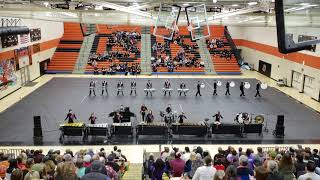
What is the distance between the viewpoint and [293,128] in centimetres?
1786

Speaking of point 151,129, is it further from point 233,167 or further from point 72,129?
point 233,167

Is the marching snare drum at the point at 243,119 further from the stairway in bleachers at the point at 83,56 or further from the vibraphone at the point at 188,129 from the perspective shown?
the stairway in bleachers at the point at 83,56

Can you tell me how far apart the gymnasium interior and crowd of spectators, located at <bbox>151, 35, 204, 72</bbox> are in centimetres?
15

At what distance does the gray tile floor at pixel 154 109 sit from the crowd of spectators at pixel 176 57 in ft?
24.7

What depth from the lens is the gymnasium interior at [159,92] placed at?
27.9 feet

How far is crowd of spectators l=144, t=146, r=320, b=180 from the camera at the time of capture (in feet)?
22.3

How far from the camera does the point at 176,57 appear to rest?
3791cm

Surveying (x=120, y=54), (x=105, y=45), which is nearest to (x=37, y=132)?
(x=120, y=54)

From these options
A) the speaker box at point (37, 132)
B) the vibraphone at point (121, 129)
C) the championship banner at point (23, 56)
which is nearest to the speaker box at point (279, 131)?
Answer: the vibraphone at point (121, 129)

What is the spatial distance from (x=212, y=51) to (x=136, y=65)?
32.6ft

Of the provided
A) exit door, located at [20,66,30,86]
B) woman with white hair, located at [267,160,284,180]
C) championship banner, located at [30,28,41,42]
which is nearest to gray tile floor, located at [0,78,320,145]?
exit door, located at [20,66,30,86]

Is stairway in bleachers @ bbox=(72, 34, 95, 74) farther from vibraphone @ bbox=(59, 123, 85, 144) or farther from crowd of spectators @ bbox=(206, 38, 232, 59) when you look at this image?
vibraphone @ bbox=(59, 123, 85, 144)

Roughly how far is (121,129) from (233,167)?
30.0 feet

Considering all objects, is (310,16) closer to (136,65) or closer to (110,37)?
(136,65)
